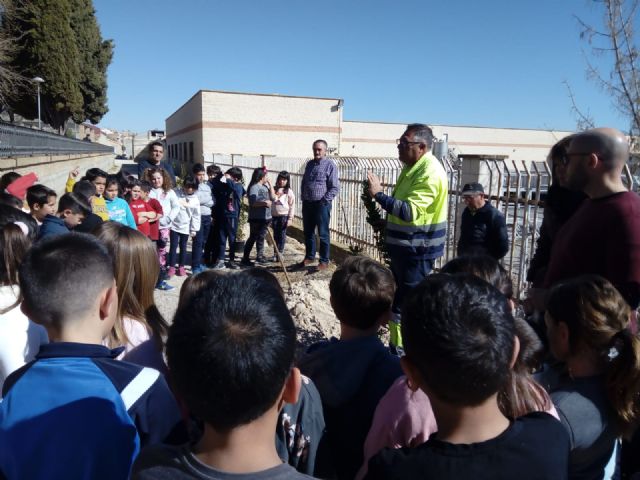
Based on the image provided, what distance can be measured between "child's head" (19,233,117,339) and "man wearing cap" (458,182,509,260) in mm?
3381

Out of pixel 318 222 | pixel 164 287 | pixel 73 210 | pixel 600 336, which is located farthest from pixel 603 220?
pixel 318 222

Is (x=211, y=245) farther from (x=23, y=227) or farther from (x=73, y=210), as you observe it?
(x=23, y=227)

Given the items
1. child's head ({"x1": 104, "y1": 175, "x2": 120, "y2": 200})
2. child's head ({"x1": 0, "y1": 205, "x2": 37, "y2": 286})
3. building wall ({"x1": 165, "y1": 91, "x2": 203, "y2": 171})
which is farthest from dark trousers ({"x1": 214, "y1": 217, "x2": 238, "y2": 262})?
building wall ({"x1": 165, "y1": 91, "x2": 203, "y2": 171})

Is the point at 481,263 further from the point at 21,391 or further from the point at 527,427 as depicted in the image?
the point at 21,391

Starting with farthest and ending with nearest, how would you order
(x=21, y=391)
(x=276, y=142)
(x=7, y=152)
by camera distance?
(x=276, y=142) → (x=7, y=152) → (x=21, y=391)

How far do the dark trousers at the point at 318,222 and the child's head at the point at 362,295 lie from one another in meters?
5.65

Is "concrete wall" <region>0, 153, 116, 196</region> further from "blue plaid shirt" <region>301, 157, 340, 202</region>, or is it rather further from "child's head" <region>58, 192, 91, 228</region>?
"child's head" <region>58, 192, 91, 228</region>

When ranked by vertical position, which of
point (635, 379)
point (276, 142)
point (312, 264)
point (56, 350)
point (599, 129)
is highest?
point (276, 142)

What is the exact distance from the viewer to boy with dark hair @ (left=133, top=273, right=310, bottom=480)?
1.00 meters

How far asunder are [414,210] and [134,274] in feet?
7.21

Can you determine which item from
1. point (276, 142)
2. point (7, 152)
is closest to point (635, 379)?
point (7, 152)

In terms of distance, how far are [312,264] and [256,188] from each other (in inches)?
64.6

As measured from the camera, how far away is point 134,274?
7.77 ft

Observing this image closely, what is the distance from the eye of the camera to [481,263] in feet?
7.50
